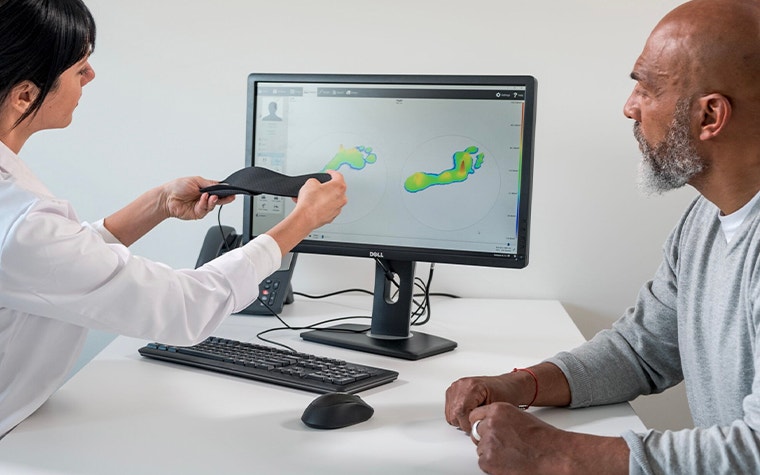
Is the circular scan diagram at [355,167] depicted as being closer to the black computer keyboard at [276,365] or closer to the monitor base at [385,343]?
the monitor base at [385,343]

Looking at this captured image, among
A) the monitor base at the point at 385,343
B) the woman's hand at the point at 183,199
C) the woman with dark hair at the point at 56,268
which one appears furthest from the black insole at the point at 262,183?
the monitor base at the point at 385,343

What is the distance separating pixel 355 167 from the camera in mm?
1874

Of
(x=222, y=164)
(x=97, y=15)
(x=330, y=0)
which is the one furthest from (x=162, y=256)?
(x=330, y=0)

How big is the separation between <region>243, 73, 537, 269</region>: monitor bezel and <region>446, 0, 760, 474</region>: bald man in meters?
0.29

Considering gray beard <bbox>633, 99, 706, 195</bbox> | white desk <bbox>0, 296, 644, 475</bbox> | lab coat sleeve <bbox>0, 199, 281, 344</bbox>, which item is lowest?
white desk <bbox>0, 296, 644, 475</bbox>

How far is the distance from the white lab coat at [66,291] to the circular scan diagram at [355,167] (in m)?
0.44

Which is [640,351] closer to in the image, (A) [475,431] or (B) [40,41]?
(A) [475,431]

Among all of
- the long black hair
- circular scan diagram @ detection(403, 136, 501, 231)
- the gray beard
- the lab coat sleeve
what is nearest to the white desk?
the lab coat sleeve

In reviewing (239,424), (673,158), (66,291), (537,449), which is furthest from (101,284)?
(673,158)

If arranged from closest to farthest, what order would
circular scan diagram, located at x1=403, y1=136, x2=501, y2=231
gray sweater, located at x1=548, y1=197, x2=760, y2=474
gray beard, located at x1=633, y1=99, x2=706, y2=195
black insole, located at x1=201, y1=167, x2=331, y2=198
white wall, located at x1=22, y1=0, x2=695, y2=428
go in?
1. gray sweater, located at x1=548, y1=197, x2=760, y2=474
2. gray beard, located at x1=633, y1=99, x2=706, y2=195
3. black insole, located at x1=201, y1=167, x2=331, y2=198
4. circular scan diagram, located at x1=403, y1=136, x2=501, y2=231
5. white wall, located at x1=22, y1=0, x2=695, y2=428

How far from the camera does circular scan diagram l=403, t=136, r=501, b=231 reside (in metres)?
1.79

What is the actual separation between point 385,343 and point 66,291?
27.6 inches

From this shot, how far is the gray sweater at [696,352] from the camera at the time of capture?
1.06m

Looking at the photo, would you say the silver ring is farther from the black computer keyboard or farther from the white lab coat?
the white lab coat
